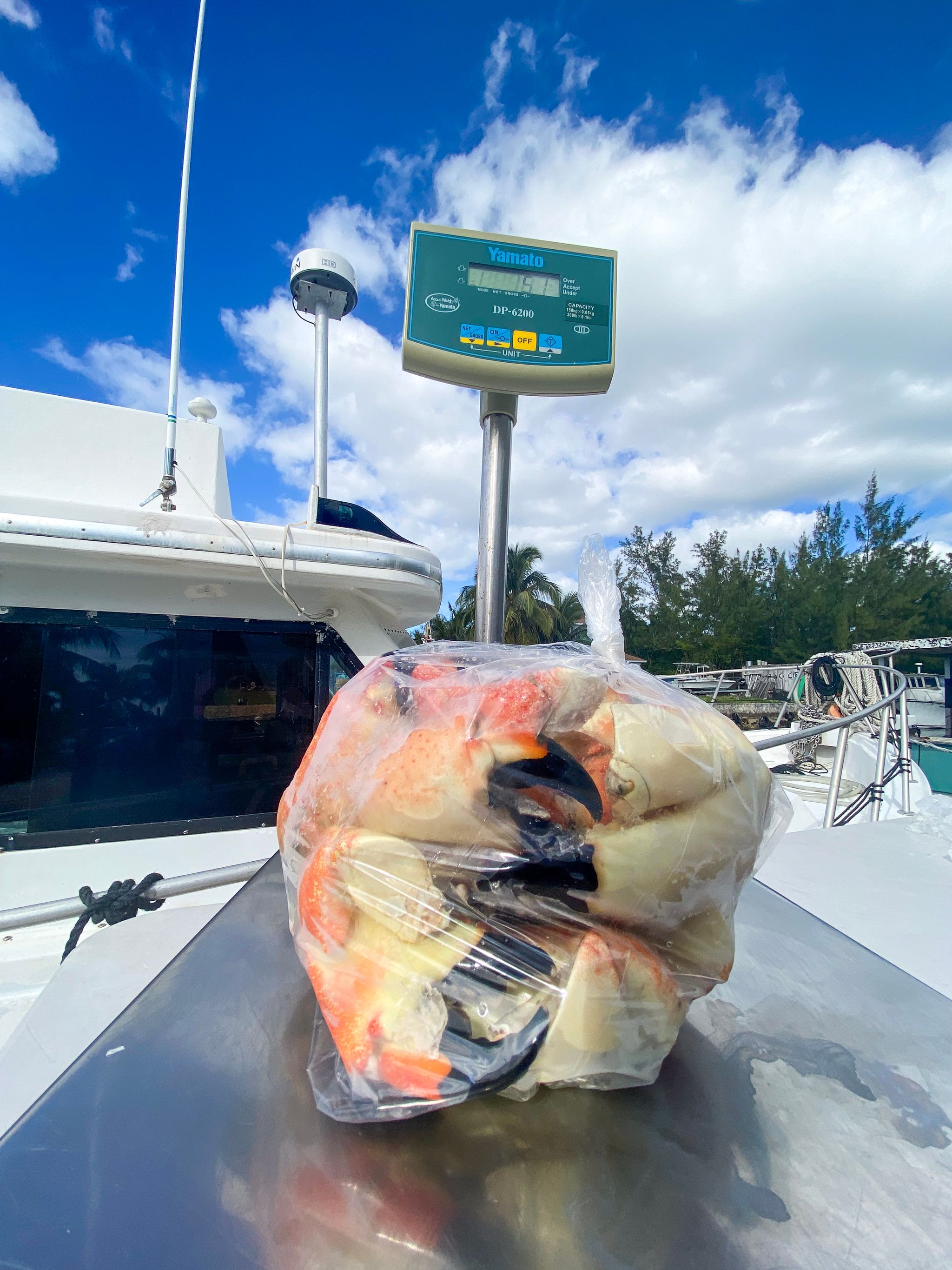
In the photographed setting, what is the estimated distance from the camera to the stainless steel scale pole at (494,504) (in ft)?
6.04

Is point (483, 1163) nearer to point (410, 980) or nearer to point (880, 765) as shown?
point (410, 980)

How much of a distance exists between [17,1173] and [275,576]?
2049 mm

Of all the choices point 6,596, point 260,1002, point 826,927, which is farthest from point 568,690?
point 6,596

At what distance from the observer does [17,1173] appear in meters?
0.47

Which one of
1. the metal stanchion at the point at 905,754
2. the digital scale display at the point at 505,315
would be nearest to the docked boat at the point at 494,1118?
the digital scale display at the point at 505,315

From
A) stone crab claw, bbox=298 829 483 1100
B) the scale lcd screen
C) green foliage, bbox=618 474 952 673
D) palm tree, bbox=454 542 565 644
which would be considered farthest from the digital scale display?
green foliage, bbox=618 474 952 673

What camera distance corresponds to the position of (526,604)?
21.2 meters

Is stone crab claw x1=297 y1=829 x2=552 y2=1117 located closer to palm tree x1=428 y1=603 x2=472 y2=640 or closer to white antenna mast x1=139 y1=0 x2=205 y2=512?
white antenna mast x1=139 y1=0 x2=205 y2=512

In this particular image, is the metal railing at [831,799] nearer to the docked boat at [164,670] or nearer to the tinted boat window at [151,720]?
the docked boat at [164,670]

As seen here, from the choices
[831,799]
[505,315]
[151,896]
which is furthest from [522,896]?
[831,799]

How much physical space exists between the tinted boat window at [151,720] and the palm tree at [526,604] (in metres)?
12.3

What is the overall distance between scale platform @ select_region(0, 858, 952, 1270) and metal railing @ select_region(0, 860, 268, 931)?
716 millimetres

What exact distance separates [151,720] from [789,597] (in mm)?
30364

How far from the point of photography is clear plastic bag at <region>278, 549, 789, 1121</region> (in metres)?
0.53
